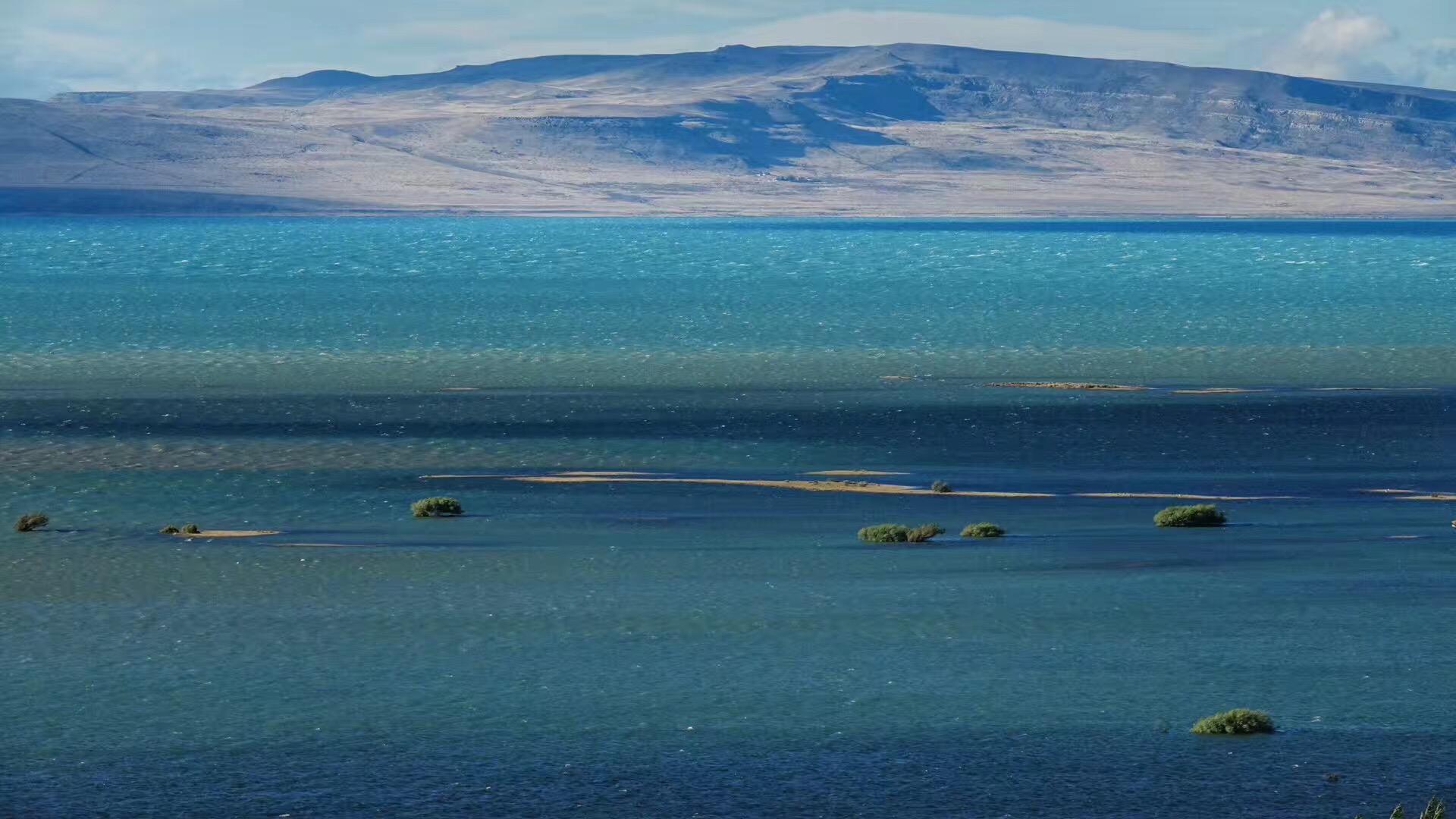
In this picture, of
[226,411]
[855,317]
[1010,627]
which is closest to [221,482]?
[226,411]

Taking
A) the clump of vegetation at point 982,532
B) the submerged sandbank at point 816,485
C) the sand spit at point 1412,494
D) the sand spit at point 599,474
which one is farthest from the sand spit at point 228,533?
the sand spit at point 1412,494

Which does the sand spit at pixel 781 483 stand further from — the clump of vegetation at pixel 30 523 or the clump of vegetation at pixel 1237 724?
the clump of vegetation at pixel 1237 724

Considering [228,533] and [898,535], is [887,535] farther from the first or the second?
[228,533]

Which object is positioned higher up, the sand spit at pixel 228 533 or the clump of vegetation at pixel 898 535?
the clump of vegetation at pixel 898 535

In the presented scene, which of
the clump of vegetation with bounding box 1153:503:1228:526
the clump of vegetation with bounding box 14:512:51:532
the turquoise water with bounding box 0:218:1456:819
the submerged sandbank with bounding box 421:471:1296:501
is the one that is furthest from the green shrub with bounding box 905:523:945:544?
the clump of vegetation with bounding box 14:512:51:532

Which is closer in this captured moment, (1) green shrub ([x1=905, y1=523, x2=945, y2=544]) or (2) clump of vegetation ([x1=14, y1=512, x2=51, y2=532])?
(1) green shrub ([x1=905, y1=523, x2=945, y2=544])

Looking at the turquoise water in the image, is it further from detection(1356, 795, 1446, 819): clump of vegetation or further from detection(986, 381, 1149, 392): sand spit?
detection(986, 381, 1149, 392): sand spit

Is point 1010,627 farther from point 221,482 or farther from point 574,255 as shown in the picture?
point 574,255
